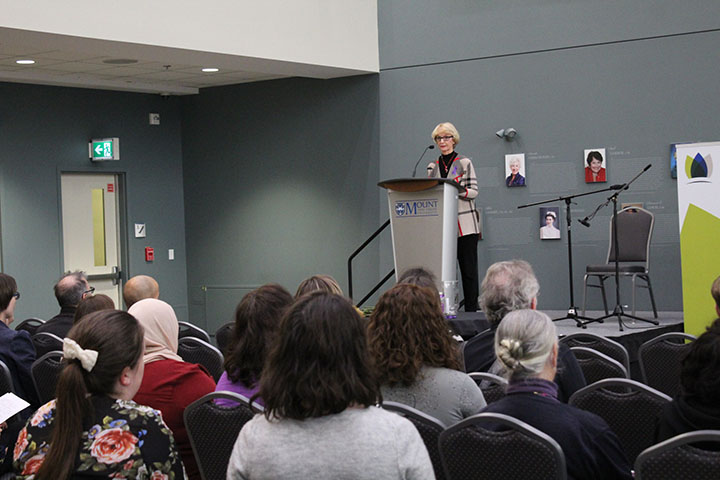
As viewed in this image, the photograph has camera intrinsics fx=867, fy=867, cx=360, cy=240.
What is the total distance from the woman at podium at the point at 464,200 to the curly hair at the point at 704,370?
523 cm

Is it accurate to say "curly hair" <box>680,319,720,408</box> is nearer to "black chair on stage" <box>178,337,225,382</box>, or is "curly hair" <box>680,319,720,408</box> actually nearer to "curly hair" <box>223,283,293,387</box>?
"curly hair" <box>223,283,293,387</box>

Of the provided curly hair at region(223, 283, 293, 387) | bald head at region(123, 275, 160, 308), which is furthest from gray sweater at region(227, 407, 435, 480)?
bald head at region(123, 275, 160, 308)

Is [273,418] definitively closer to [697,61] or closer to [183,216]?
[697,61]

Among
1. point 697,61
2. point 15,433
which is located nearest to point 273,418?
point 15,433

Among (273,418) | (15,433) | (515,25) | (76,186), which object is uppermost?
(515,25)

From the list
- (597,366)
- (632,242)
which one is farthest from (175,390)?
(632,242)

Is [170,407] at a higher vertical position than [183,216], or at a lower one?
lower

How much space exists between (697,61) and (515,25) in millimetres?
1926

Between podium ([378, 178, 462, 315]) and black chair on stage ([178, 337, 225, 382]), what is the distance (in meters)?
2.50

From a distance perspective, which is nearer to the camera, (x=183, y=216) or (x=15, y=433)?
(x=15, y=433)

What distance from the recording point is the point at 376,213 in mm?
10219

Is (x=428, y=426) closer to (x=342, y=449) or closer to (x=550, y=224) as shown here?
(x=342, y=449)

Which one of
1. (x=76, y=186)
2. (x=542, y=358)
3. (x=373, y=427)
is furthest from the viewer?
(x=76, y=186)

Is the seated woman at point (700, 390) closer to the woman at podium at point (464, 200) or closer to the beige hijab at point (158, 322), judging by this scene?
the beige hijab at point (158, 322)
